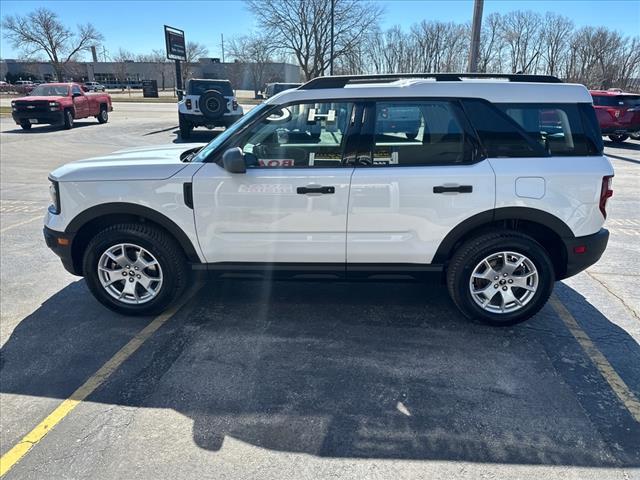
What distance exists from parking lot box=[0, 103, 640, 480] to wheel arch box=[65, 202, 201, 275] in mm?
577

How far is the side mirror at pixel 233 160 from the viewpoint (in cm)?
327

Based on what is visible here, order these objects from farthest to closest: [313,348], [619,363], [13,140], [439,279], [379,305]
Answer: [13,140], [379,305], [439,279], [313,348], [619,363]

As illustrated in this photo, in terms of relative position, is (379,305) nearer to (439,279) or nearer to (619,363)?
(439,279)

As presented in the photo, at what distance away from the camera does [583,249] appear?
3.49 meters

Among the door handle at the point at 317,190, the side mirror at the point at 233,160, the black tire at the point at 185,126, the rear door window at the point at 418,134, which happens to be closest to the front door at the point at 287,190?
the door handle at the point at 317,190

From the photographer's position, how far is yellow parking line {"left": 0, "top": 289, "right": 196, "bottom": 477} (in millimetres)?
2418

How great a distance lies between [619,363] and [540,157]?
5.10ft

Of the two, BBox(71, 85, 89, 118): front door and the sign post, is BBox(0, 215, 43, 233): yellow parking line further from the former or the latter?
the sign post

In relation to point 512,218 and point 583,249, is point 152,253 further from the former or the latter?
point 583,249

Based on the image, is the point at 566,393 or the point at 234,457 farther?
the point at 566,393

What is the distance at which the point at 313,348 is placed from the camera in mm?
3385

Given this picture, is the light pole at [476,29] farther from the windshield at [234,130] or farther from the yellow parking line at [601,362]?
the windshield at [234,130]

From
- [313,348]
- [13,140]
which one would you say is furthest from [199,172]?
[13,140]

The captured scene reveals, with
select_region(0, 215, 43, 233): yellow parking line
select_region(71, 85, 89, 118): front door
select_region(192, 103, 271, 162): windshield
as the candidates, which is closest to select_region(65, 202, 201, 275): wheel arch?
select_region(192, 103, 271, 162): windshield
